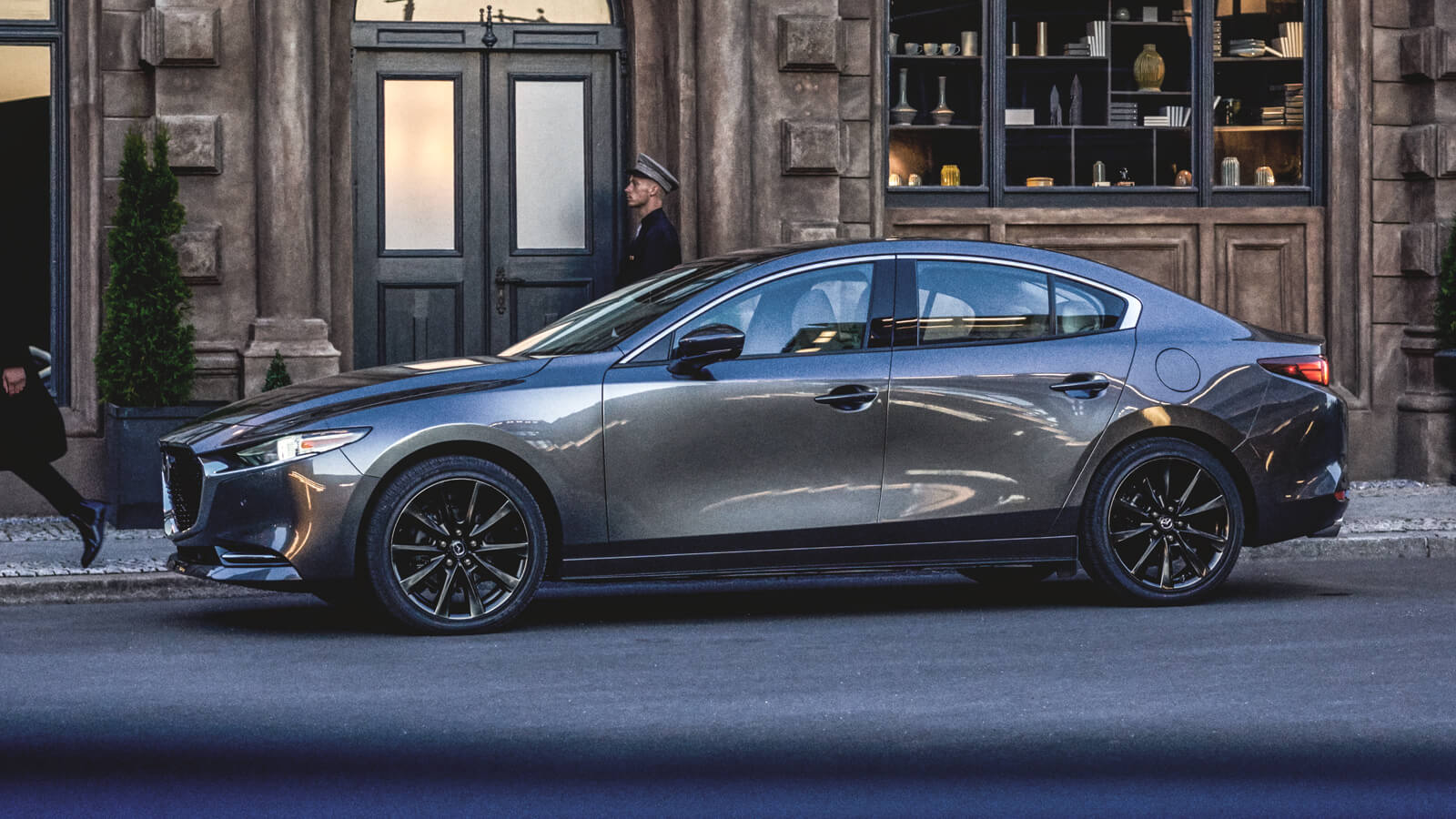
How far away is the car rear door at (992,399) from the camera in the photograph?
8570mm

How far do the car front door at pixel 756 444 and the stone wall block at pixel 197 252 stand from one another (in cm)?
571

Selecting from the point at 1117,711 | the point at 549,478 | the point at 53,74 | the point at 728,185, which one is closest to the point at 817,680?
the point at 1117,711

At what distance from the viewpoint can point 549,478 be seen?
8.16m

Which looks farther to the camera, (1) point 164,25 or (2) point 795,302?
(1) point 164,25

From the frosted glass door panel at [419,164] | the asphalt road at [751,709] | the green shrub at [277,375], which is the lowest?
the asphalt road at [751,709]

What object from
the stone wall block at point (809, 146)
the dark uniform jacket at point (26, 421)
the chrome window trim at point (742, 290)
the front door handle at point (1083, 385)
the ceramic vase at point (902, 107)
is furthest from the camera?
the ceramic vase at point (902, 107)

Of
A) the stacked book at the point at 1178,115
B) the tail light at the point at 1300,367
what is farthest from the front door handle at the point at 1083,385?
the stacked book at the point at 1178,115

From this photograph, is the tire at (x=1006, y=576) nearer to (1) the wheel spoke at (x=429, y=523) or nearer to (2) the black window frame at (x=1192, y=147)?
(1) the wheel spoke at (x=429, y=523)

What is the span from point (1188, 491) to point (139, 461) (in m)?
6.09

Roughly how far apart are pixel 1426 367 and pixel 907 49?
4.31 m

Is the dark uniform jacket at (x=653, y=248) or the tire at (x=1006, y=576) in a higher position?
the dark uniform jacket at (x=653, y=248)

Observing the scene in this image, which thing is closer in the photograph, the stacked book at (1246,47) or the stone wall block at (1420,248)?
the stone wall block at (1420,248)

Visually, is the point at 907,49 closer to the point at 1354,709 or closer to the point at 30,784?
the point at 1354,709

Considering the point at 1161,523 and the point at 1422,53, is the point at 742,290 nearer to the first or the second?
the point at 1161,523
